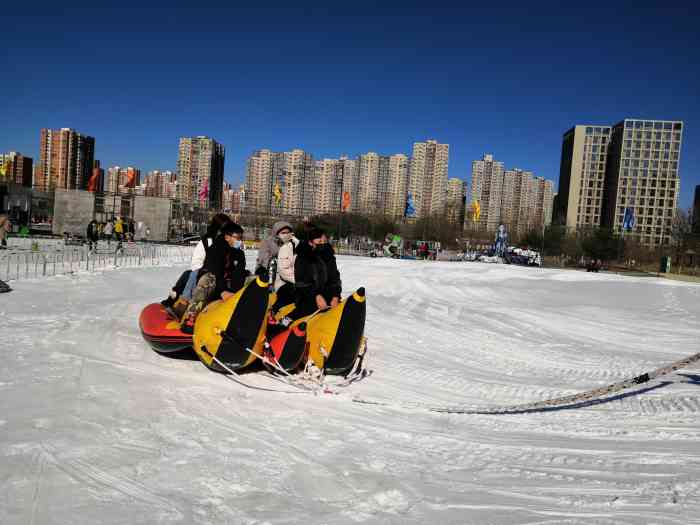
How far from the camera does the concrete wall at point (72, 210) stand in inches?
1247

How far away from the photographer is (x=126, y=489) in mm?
2945

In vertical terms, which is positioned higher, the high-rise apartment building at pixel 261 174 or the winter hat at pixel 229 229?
the high-rise apartment building at pixel 261 174

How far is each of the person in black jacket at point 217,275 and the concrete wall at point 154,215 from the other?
27.3 m

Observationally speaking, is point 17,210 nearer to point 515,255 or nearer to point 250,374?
point 515,255

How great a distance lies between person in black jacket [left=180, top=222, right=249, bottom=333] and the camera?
5.98 meters

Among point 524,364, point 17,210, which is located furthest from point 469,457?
point 17,210

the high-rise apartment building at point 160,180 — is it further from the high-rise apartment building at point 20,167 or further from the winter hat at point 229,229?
the winter hat at point 229,229

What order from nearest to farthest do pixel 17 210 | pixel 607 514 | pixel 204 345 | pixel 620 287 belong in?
pixel 607 514, pixel 204 345, pixel 620 287, pixel 17 210

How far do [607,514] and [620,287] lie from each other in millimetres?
17913

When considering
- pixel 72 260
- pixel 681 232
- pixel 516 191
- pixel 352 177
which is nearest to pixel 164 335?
pixel 72 260

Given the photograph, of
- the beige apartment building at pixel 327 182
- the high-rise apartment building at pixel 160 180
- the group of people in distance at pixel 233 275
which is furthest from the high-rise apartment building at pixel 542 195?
the group of people in distance at pixel 233 275

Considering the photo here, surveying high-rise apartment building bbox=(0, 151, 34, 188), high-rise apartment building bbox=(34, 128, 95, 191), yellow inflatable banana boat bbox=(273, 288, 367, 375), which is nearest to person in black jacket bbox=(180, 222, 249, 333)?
yellow inflatable banana boat bbox=(273, 288, 367, 375)

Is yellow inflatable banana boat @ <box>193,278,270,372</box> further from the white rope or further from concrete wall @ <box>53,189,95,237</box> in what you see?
concrete wall @ <box>53,189,95,237</box>

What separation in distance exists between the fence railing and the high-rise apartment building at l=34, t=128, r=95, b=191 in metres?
66.9
